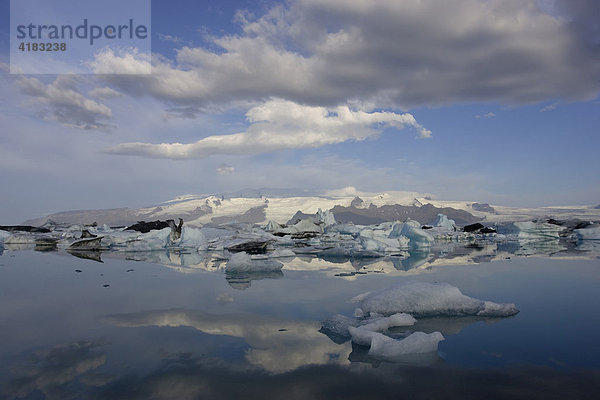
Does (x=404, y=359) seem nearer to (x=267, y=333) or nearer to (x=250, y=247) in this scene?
(x=267, y=333)

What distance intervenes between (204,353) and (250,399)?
3.13 feet

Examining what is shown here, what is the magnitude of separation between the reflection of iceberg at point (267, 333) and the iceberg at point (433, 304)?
0.98m

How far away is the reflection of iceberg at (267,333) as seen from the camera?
2947 millimetres

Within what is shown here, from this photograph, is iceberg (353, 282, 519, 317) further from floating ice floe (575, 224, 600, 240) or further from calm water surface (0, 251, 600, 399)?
floating ice floe (575, 224, 600, 240)

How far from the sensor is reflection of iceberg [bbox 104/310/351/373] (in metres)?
2.95

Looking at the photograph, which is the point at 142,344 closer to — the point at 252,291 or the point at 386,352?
the point at 386,352

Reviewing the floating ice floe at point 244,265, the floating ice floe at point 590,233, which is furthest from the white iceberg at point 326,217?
the floating ice floe at point 244,265

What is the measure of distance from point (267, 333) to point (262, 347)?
1.33 feet

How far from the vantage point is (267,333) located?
3.62 m

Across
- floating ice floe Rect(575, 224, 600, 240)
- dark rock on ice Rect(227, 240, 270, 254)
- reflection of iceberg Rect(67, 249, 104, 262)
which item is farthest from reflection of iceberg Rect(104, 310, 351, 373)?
floating ice floe Rect(575, 224, 600, 240)

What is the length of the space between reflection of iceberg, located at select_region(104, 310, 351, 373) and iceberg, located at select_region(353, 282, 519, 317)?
984 mm

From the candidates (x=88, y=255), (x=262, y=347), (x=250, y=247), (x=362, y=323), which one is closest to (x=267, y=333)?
(x=262, y=347)

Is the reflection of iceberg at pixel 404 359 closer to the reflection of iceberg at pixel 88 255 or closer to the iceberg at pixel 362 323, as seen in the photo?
the iceberg at pixel 362 323

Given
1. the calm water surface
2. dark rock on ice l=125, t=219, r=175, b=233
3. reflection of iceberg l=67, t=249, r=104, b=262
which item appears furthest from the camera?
dark rock on ice l=125, t=219, r=175, b=233
